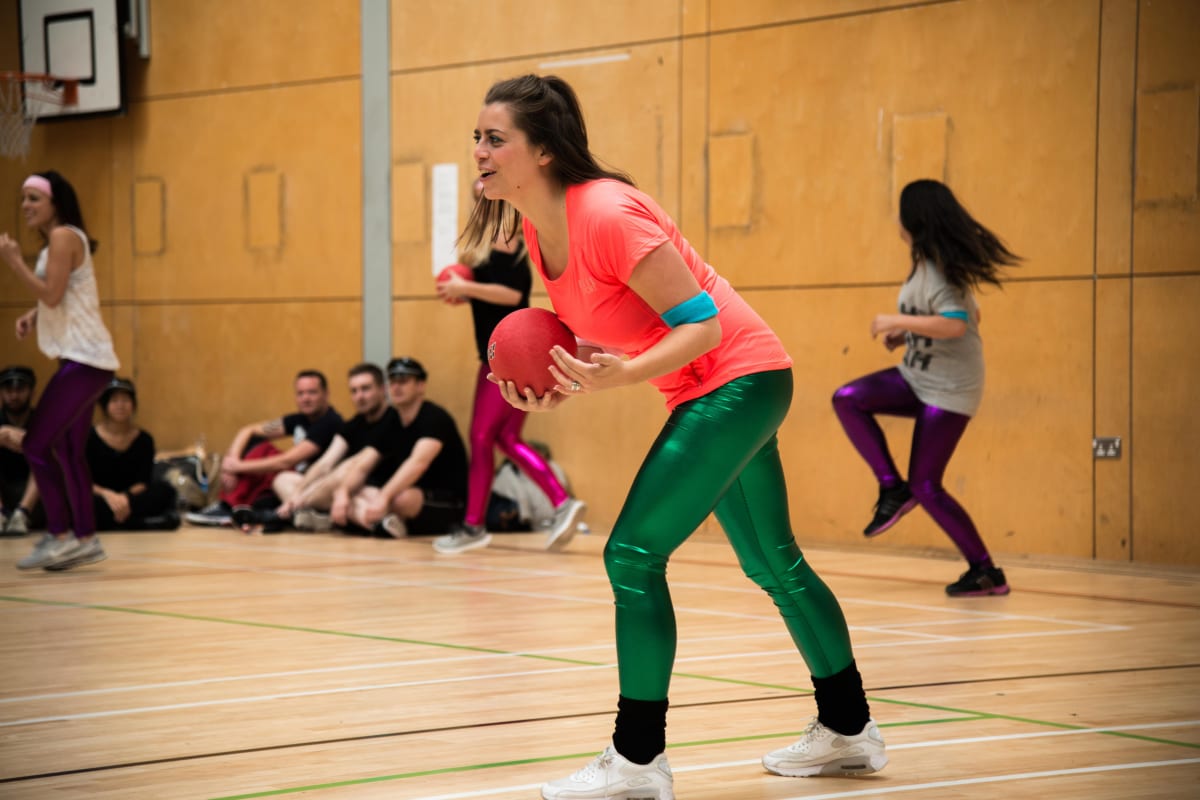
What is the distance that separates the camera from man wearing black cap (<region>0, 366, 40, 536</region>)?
31.0ft

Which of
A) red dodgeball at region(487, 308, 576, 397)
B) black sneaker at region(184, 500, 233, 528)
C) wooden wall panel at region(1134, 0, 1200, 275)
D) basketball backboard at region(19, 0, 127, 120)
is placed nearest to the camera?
red dodgeball at region(487, 308, 576, 397)

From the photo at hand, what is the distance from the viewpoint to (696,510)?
10.1ft

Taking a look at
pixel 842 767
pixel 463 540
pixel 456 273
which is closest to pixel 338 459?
pixel 463 540

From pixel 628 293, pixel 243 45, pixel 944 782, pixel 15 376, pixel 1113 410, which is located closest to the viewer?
pixel 628 293

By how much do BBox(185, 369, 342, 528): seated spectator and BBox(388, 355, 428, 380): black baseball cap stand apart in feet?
2.31

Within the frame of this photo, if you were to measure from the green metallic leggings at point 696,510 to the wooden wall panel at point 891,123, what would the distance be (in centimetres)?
500

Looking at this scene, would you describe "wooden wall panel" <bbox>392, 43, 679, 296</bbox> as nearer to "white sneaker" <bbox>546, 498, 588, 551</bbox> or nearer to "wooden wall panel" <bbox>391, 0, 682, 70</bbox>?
"wooden wall panel" <bbox>391, 0, 682, 70</bbox>

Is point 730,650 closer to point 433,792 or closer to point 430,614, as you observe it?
point 430,614

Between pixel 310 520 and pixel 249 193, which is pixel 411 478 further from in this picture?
pixel 249 193

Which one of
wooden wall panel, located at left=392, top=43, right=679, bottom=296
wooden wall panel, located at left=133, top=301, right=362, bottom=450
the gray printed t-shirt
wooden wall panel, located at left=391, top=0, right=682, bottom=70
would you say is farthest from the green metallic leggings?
wooden wall panel, located at left=133, top=301, right=362, bottom=450

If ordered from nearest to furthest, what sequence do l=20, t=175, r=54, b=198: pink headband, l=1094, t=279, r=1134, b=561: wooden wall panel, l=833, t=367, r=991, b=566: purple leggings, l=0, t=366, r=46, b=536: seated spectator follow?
l=833, t=367, r=991, b=566: purple leggings, l=20, t=175, r=54, b=198: pink headband, l=1094, t=279, r=1134, b=561: wooden wall panel, l=0, t=366, r=46, b=536: seated spectator

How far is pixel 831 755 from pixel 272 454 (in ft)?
23.5

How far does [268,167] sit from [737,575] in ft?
18.1

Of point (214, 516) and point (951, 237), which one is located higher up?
point (951, 237)
